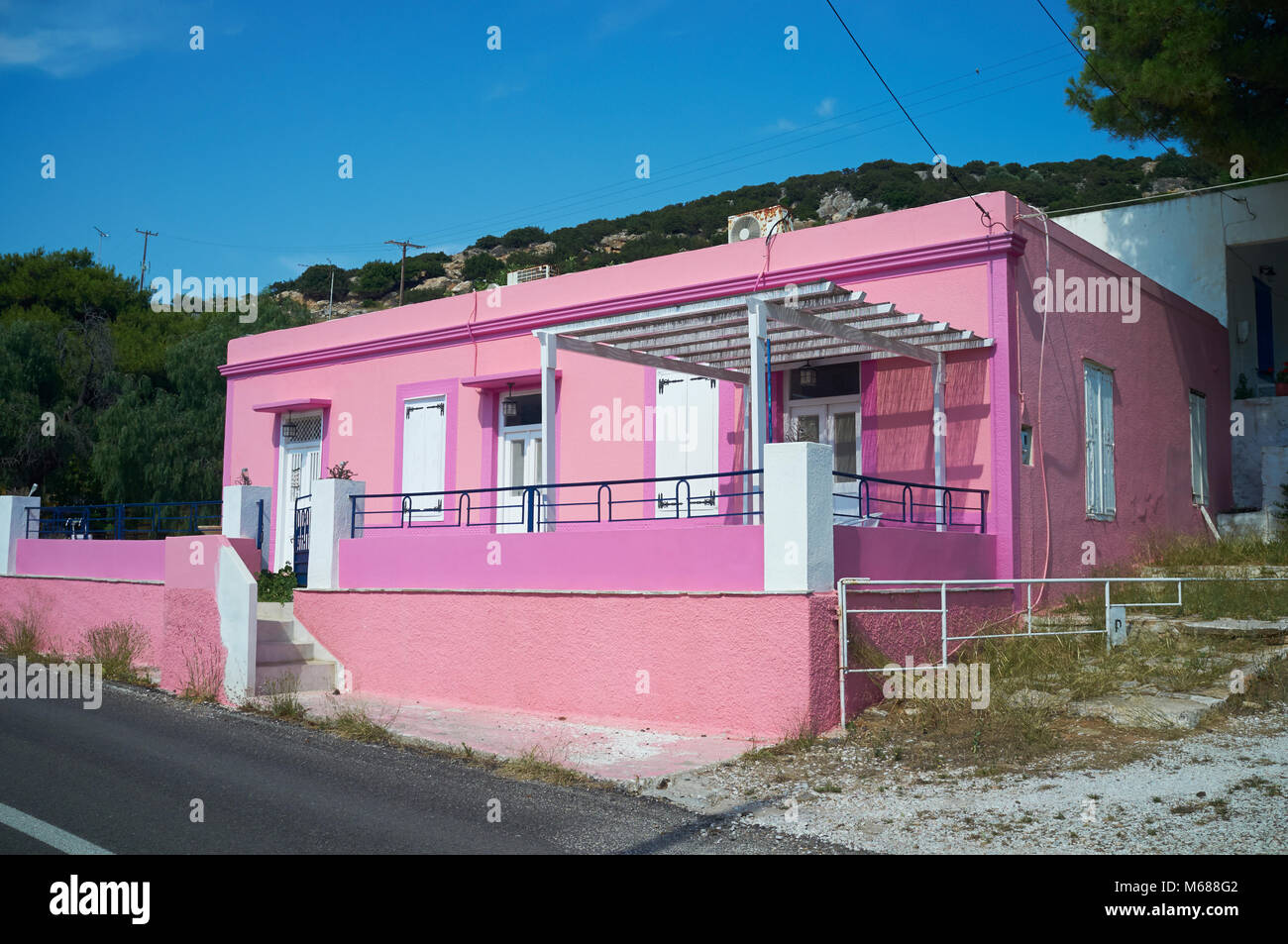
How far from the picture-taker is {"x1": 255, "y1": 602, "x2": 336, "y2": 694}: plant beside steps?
10.9m

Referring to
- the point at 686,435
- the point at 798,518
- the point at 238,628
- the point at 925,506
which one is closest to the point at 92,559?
the point at 238,628

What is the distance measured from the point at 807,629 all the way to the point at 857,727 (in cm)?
85

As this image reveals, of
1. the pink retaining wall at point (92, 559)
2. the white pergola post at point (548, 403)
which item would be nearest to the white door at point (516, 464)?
the white pergola post at point (548, 403)

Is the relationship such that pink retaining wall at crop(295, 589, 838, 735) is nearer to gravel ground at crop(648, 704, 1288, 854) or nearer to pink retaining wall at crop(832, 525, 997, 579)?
pink retaining wall at crop(832, 525, 997, 579)

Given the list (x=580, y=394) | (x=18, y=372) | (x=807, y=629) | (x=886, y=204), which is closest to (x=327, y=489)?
(x=580, y=394)

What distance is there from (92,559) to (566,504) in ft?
24.0

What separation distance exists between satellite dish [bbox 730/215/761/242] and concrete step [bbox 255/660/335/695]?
6.66 m

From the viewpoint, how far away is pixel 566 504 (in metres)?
10.8

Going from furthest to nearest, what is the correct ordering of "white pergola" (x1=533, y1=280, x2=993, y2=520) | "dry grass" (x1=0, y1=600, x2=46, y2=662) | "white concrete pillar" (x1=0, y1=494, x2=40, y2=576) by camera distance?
"white concrete pillar" (x1=0, y1=494, x2=40, y2=576), "dry grass" (x1=0, y1=600, x2=46, y2=662), "white pergola" (x1=533, y1=280, x2=993, y2=520)

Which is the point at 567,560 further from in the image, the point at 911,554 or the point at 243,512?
the point at 243,512

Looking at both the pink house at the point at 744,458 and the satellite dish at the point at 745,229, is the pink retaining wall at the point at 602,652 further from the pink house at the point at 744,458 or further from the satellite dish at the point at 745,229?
the satellite dish at the point at 745,229

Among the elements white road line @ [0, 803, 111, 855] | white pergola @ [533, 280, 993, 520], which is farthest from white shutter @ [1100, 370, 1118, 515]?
white road line @ [0, 803, 111, 855]

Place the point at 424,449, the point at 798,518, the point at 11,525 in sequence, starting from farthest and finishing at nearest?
the point at 11,525 → the point at 424,449 → the point at 798,518
